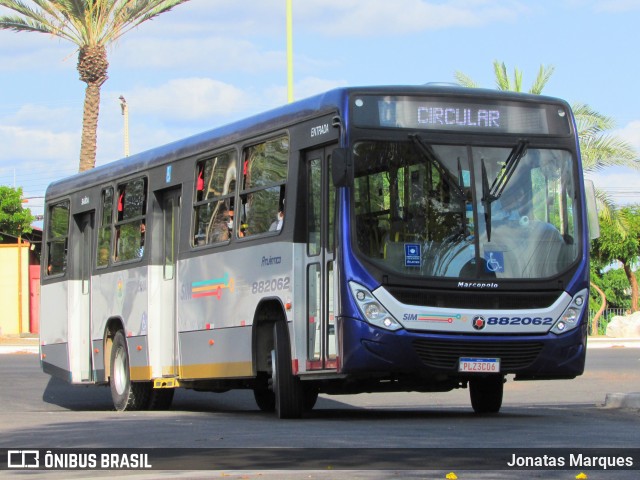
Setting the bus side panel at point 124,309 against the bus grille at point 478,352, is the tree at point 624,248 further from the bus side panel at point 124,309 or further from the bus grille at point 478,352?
the bus grille at point 478,352

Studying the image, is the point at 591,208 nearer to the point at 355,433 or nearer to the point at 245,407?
the point at 355,433

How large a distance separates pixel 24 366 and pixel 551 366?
684 inches

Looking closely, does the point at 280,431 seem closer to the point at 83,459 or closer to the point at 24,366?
the point at 83,459

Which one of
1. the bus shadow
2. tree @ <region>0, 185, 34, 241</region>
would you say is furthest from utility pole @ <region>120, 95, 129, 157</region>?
the bus shadow

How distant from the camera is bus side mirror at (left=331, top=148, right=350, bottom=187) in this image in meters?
13.0

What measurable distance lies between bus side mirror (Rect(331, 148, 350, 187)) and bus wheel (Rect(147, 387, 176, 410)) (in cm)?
659

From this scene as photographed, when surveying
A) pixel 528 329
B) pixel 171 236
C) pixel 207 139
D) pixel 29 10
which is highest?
pixel 29 10

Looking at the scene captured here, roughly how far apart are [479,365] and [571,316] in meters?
1.18

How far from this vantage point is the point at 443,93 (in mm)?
13805

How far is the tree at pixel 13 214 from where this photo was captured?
169 ft

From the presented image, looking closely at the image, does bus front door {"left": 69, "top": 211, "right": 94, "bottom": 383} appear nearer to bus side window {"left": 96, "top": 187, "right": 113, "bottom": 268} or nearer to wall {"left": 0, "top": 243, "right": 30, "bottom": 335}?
bus side window {"left": 96, "top": 187, "right": 113, "bottom": 268}

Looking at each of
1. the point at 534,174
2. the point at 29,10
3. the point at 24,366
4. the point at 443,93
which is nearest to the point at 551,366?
the point at 534,174

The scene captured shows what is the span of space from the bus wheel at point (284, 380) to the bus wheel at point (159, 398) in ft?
15.1

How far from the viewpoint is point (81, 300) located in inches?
802
